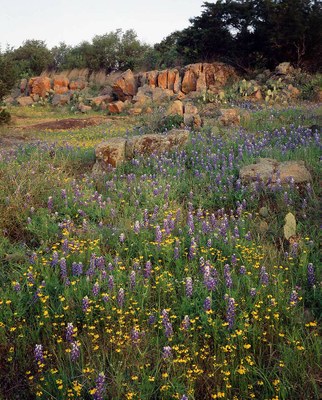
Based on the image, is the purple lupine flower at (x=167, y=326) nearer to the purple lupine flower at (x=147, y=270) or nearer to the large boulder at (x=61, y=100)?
the purple lupine flower at (x=147, y=270)

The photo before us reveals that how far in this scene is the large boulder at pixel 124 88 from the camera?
22.2m

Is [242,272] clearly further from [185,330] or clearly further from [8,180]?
[8,180]

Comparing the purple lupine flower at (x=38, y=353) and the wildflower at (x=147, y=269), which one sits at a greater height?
the wildflower at (x=147, y=269)

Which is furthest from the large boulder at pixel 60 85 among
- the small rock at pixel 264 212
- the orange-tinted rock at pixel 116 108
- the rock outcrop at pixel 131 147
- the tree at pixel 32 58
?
the small rock at pixel 264 212

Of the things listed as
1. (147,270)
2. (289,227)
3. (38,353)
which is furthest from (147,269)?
(289,227)

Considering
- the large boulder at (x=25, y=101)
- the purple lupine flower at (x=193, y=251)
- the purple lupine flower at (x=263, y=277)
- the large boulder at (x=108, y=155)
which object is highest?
the large boulder at (x=25, y=101)

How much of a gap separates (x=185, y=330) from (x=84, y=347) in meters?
0.71

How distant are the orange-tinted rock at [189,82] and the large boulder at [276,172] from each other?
15713 millimetres

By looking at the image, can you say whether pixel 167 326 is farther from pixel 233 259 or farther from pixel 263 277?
pixel 233 259

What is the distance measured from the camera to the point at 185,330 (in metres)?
3.08

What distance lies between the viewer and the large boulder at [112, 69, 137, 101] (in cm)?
2220

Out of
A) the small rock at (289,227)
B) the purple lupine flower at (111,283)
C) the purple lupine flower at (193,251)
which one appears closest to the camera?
the purple lupine flower at (111,283)

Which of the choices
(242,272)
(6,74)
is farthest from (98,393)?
(6,74)

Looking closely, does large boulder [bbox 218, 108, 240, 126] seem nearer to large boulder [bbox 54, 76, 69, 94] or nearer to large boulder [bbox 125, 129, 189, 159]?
large boulder [bbox 125, 129, 189, 159]
